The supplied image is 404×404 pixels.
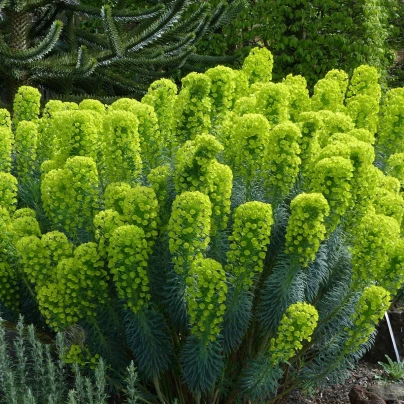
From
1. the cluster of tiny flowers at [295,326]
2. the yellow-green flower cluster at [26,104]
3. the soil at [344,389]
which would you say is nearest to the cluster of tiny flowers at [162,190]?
the cluster of tiny flowers at [295,326]

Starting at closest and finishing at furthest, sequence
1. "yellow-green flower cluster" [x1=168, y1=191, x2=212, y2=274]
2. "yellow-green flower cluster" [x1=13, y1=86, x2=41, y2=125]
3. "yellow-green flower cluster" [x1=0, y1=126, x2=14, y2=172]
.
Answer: "yellow-green flower cluster" [x1=168, y1=191, x2=212, y2=274] < "yellow-green flower cluster" [x1=0, y1=126, x2=14, y2=172] < "yellow-green flower cluster" [x1=13, y1=86, x2=41, y2=125]

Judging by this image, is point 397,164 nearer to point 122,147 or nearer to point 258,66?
point 258,66

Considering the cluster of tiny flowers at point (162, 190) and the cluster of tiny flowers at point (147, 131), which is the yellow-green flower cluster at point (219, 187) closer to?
the cluster of tiny flowers at point (162, 190)

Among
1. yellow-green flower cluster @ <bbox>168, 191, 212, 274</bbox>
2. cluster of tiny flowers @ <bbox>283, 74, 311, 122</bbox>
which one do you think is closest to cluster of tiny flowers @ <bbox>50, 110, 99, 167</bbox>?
yellow-green flower cluster @ <bbox>168, 191, 212, 274</bbox>

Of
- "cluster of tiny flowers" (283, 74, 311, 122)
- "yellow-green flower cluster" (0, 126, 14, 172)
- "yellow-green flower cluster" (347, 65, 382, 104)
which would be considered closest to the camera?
"yellow-green flower cluster" (0, 126, 14, 172)

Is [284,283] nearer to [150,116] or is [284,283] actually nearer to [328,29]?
[150,116]

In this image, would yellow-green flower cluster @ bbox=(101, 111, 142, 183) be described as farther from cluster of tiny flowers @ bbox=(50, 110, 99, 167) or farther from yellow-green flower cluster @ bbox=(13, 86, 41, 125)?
yellow-green flower cluster @ bbox=(13, 86, 41, 125)

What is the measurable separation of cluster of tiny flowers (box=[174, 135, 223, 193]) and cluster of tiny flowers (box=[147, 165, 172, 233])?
0.14 meters

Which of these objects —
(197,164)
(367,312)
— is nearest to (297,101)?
(197,164)

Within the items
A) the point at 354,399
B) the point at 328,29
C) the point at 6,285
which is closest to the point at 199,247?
the point at 6,285

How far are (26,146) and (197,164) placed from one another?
125cm

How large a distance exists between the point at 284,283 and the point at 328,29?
720 centimetres

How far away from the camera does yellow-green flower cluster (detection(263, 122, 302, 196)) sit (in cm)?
286

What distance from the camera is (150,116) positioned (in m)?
3.27
